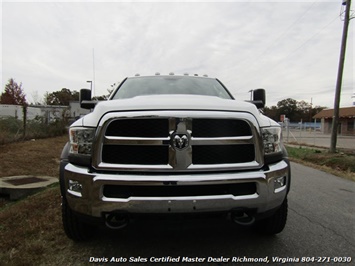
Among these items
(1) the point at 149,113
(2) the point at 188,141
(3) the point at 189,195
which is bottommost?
(3) the point at 189,195

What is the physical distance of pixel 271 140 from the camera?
7.71 ft

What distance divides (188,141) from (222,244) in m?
1.22

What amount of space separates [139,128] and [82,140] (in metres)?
0.49

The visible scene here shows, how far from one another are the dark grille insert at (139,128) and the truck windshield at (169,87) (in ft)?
4.30

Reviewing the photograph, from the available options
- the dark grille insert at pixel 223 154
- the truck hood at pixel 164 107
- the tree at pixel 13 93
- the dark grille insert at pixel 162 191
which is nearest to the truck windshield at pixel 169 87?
the truck hood at pixel 164 107

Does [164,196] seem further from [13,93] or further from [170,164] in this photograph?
[13,93]

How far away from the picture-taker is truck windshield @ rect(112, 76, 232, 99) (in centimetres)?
354

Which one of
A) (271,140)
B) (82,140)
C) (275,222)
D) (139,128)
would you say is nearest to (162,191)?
(139,128)

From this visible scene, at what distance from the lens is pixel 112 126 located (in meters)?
2.17

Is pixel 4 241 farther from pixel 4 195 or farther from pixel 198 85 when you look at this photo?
pixel 198 85

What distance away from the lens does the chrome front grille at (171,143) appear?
212 cm

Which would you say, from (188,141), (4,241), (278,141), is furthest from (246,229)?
(4,241)

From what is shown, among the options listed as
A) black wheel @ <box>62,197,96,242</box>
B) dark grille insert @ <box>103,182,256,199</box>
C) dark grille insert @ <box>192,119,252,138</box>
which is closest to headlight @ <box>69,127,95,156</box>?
dark grille insert @ <box>103,182,256,199</box>

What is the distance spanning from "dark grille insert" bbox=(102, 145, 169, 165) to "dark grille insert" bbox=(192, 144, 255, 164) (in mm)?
266
